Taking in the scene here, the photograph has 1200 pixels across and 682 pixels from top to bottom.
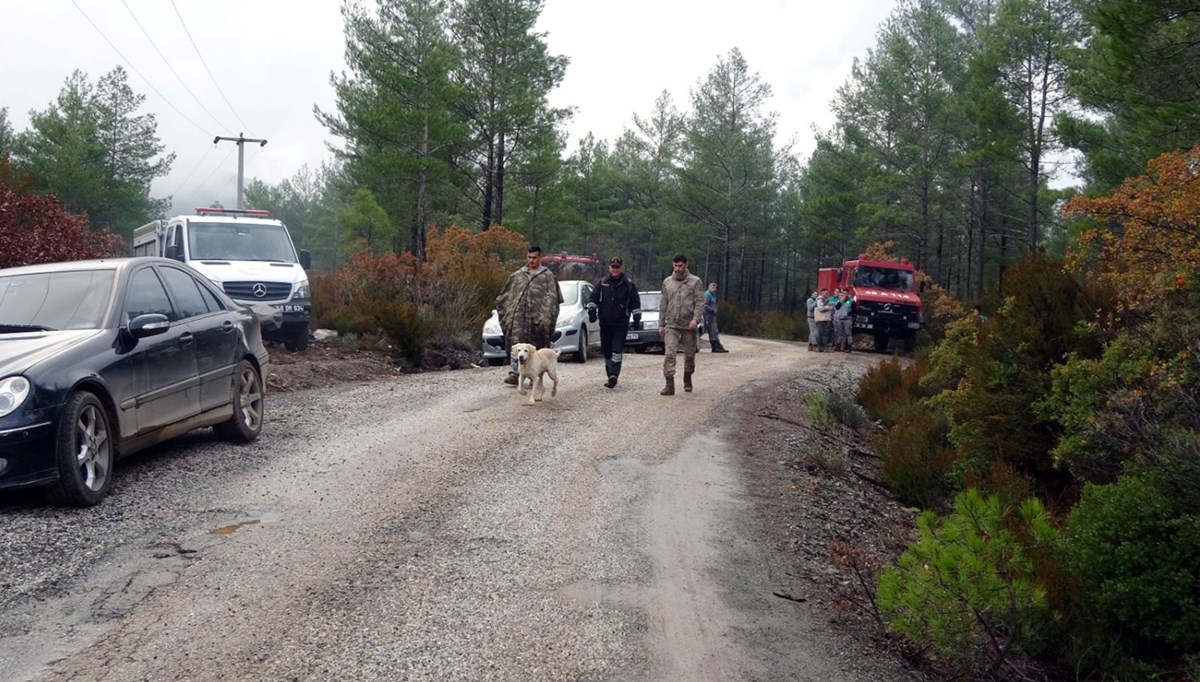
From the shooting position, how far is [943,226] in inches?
1922

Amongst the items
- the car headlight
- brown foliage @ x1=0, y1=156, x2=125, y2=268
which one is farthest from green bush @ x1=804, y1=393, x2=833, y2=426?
brown foliage @ x1=0, y1=156, x2=125, y2=268

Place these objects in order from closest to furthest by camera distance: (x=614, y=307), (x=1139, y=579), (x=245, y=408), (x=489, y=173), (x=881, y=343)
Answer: (x=1139, y=579) → (x=245, y=408) → (x=614, y=307) → (x=881, y=343) → (x=489, y=173)

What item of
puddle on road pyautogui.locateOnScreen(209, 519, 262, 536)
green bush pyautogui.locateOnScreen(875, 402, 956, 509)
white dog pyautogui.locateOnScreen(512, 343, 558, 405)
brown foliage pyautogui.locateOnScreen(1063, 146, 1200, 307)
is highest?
brown foliage pyautogui.locateOnScreen(1063, 146, 1200, 307)

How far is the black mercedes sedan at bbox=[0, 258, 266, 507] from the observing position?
6.05 m

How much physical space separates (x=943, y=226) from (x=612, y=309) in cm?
3961

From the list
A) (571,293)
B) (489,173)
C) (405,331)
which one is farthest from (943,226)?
(405,331)

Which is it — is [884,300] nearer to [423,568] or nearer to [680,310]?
[680,310]

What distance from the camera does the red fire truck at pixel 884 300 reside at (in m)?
27.6

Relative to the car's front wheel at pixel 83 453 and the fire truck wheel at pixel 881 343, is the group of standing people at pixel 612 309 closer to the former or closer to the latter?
the car's front wheel at pixel 83 453

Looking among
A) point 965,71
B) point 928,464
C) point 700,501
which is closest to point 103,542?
point 700,501

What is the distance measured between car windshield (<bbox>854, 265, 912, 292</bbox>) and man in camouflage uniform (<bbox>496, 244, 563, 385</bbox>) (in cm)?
1841

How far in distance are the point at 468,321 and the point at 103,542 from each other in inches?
561

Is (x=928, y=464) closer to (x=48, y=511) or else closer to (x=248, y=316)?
(x=248, y=316)

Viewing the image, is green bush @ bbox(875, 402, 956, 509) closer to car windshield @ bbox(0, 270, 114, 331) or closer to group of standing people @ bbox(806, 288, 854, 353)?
car windshield @ bbox(0, 270, 114, 331)
